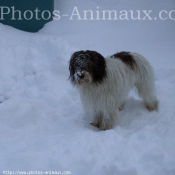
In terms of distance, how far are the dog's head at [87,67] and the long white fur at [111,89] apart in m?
0.12

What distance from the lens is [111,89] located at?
306 cm

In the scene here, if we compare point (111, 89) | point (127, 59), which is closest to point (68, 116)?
point (111, 89)

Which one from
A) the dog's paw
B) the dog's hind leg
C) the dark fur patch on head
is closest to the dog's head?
the dark fur patch on head

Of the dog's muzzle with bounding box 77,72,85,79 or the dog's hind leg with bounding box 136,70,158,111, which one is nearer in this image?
the dog's muzzle with bounding box 77,72,85,79

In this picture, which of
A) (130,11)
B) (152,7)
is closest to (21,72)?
(130,11)

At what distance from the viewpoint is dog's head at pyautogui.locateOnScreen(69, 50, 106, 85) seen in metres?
2.80

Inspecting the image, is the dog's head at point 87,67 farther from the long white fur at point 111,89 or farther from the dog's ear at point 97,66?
the long white fur at point 111,89

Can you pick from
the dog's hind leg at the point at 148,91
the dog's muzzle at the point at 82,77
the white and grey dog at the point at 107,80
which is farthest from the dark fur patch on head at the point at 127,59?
the dog's muzzle at the point at 82,77

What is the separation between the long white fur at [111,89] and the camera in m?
3.03

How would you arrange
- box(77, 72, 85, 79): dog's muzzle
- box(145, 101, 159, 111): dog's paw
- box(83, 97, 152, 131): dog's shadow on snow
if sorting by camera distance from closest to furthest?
1. box(77, 72, 85, 79): dog's muzzle
2. box(83, 97, 152, 131): dog's shadow on snow
3. box(145, 101, 159, 111): dog's paw

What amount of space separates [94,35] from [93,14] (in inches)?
43.3

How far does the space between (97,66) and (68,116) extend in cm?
91

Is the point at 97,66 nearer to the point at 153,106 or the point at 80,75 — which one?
the point at 80,75

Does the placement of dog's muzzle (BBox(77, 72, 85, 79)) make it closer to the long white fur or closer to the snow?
the long white fur
